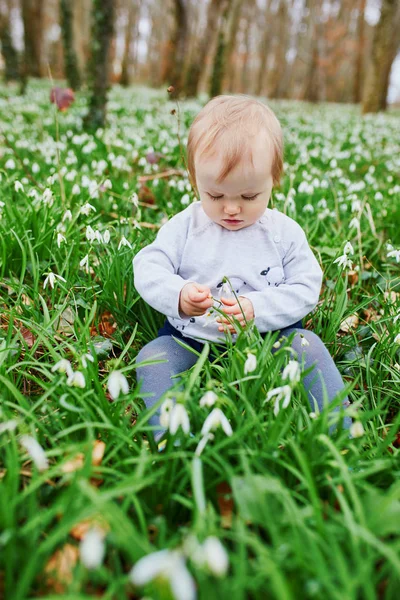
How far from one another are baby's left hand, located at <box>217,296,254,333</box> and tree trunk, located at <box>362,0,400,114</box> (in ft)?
48.6

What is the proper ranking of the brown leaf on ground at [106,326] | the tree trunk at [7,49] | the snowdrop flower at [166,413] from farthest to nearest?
the tree trunk at [7,49] < the brown leaf on ground at [106,326] < the snowdrop flower at [166,413]

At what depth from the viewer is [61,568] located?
112cm

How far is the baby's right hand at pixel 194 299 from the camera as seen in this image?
1.89 m

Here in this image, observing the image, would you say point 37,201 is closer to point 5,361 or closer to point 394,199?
point 5,361

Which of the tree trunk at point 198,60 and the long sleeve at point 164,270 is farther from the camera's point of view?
the tree trunk at point 198,60

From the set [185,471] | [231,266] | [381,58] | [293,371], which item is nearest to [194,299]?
[231,266]

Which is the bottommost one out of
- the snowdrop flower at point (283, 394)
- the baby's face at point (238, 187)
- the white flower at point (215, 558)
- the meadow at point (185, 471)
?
the meadow at point (185, 471)

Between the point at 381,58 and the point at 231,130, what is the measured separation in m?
14.8

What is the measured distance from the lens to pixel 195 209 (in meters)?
2.23

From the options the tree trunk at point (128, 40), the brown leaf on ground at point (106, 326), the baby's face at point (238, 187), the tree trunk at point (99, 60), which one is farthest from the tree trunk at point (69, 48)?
the baby's face at point (238, 187)

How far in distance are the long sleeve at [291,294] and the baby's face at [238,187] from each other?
0.27 metres

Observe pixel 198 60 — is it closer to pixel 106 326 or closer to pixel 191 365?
pixel 106 326

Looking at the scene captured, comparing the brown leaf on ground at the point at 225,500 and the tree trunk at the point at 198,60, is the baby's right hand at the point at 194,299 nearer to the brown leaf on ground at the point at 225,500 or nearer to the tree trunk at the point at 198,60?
the brown leaf on ground at the point at 225,500

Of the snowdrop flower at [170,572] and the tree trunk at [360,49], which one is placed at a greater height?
the tree trunk at [360,49]
